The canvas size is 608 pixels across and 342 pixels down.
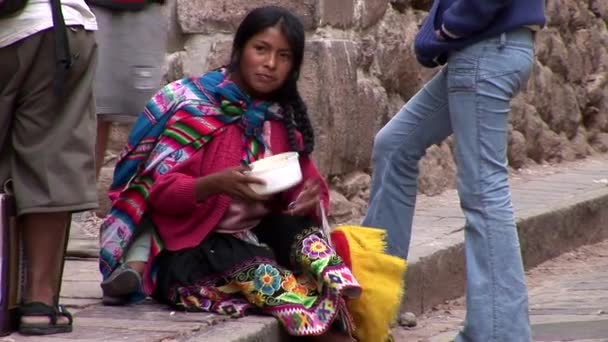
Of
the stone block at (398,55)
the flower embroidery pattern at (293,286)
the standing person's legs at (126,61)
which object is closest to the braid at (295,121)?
the flower embroidery pattern at (293,286)

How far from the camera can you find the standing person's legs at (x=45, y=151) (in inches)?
146

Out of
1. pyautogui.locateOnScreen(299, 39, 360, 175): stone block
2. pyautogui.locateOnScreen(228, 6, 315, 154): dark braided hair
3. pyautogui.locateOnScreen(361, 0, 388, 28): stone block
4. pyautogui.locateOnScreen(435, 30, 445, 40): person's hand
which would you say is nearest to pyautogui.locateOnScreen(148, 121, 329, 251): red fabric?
pyautogui.locateOnScreen(228, 6, 315, 154): dark braided hair

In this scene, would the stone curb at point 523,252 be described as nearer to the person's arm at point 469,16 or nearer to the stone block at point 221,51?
the person's arm at point 469,16

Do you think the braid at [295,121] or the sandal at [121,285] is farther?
the braid at [295,121]

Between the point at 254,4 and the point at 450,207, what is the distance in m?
1.44

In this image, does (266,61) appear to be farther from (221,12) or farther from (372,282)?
(221,12)

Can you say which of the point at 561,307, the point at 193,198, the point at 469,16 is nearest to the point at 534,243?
the point at 561,307

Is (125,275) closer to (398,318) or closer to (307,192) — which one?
(307,192)

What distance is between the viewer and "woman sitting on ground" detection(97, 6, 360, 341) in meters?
4.15

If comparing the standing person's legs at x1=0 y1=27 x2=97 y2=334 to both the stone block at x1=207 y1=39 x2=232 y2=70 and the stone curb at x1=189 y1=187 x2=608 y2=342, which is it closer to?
the stone curb at x1=189 y1=187 x2=608 y2=342

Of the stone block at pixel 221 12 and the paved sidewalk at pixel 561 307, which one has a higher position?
the stone block at pixel 221 12

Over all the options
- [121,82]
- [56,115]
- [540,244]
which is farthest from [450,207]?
[56,115]

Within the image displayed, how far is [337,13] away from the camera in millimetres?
5930

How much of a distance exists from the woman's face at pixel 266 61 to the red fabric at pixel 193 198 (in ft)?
0.48
